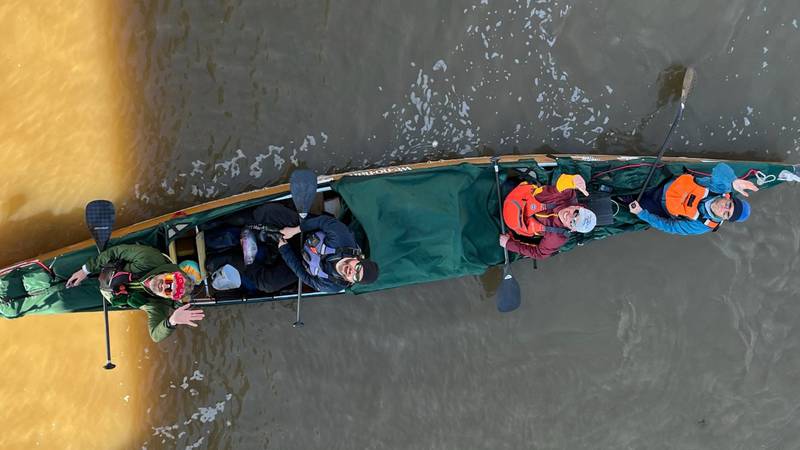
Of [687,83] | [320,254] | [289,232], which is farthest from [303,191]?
[687,83]

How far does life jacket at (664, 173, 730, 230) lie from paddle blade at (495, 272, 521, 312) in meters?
1.08

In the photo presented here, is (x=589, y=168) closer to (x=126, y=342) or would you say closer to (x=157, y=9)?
(x=157, y=9)

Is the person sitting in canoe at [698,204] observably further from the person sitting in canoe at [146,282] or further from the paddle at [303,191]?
the person sitting in canoe at [146,282]

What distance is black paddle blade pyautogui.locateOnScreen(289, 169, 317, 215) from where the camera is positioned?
3168 mm

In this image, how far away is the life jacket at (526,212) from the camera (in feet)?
10.4

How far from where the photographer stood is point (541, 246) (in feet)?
10.7

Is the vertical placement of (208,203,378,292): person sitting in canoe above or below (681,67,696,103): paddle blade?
below

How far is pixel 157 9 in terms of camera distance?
3.54 m

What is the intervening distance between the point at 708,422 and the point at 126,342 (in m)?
4.39

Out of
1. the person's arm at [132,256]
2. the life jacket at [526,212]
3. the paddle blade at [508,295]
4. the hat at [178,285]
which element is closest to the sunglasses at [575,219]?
the life jacket at [526,212]

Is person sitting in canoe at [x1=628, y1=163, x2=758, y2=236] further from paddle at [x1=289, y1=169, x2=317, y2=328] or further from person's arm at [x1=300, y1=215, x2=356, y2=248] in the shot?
paddle at [x1=289, y1=169, x2=317, y2=328]

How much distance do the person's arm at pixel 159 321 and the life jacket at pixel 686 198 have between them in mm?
3036

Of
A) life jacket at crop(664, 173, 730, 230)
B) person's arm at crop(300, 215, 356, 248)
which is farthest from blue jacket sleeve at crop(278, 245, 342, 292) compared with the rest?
life jacket at crop(664, 173, 730, 230)

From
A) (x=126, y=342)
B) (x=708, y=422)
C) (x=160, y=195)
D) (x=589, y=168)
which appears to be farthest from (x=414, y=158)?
(x=708, y=422)
